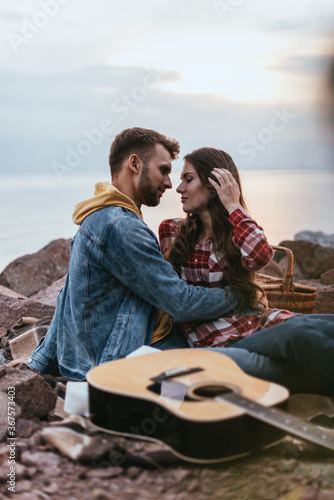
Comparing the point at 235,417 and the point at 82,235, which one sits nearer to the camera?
the point at 235,417

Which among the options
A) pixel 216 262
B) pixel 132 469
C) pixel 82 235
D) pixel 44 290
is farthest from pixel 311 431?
pixel 44 290

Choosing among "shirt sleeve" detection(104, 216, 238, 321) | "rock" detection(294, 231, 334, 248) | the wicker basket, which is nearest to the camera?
"shirt sleeve" detection(104, 216, 238, 321)

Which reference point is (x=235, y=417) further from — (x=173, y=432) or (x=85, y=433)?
(x=85, y=433)

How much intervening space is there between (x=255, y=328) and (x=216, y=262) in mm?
287

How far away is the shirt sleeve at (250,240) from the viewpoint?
2.01 metres

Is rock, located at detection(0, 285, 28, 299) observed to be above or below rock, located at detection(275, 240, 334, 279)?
below

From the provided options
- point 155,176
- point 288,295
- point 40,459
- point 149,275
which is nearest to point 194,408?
point 40,459

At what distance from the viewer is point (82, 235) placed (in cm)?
211

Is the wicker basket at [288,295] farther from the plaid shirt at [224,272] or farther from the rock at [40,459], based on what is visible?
the rock at [40,459]

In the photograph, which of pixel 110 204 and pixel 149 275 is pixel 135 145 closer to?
pixel 110 204

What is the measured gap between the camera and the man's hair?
2219 mm

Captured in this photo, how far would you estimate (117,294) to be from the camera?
2109 millimetres

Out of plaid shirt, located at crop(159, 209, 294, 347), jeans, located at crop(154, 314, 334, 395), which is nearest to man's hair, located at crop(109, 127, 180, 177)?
plaid shirt, located at crop(159, 209, 294, 347)

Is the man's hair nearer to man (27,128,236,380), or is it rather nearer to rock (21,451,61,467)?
man (27,128,236,380)
